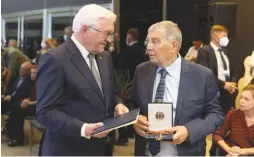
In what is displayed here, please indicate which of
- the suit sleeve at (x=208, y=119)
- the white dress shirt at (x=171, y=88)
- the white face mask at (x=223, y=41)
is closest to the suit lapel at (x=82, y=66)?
the white dress shirt at (x=171, y=88)

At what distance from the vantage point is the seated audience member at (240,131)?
3236 mm

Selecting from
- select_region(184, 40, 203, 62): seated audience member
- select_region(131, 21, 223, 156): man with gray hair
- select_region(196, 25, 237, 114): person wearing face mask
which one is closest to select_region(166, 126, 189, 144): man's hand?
select_region(131, 21, 223, 156): man with gray hair

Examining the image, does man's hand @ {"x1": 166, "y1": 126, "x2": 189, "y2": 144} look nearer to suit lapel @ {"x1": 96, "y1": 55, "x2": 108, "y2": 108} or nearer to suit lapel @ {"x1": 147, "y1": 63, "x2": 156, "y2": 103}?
suit lapel @ {"x1": 147, "y1": 63, "x2": 156, "y2": 103}

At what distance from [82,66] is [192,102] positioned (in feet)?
1.96

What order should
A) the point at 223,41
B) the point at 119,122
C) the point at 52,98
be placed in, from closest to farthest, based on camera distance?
the point at 119,122
the point at 52,98
the point at 223,41

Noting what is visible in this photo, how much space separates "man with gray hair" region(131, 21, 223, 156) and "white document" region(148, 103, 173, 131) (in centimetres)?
7

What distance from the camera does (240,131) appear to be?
3.27 metres

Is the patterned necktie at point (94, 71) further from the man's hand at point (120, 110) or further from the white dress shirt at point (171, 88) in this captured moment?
the white dress shirt at point (171, 88)

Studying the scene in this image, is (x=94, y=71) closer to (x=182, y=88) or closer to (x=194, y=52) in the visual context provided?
(x=182, y=88)

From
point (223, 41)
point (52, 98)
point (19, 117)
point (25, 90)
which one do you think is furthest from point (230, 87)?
point (52, 98)

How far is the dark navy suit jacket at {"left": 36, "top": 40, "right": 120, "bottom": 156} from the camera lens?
201cm

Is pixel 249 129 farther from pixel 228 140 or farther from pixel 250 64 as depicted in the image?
pixel 250 64

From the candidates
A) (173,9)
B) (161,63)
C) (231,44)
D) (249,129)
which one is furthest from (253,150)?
(173,9)

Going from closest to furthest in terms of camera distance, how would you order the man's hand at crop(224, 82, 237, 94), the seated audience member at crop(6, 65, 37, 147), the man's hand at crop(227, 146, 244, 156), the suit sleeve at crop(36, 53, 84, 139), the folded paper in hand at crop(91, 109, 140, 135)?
the folded paper in hand at crop(91, 109, 140, 135) < the suit sleeve at crop(36, 53, 84, 139) < the man's hand at crop(227, 146, 244, 156) < the man's hand at crop(224, 82, 237, 94) < the seated audience member at crop(6, 65, 37, 147)
